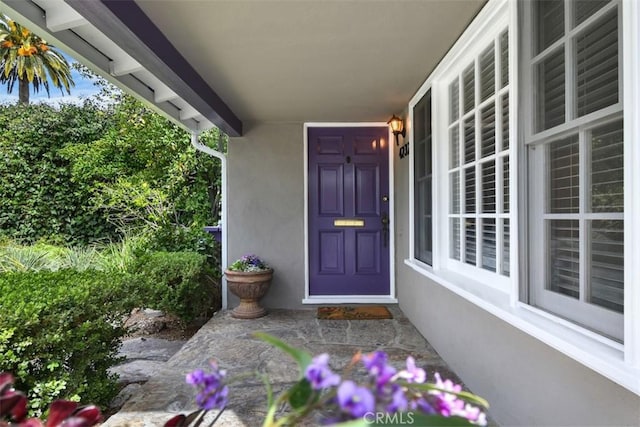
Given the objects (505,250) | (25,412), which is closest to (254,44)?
(505,250)

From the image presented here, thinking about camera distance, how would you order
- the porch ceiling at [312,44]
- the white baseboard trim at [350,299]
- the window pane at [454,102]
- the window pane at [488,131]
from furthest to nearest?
the white baseboard trim at [350,299] → the window pane at [454,102] → the window pane at [488,131] → the porch ceiling at [312,44]

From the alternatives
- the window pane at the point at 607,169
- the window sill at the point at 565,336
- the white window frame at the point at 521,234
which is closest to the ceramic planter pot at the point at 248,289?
the white window frame at the point at 521,234

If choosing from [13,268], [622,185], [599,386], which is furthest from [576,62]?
[13,268]

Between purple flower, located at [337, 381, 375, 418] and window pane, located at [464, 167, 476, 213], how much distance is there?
2236 millimetres

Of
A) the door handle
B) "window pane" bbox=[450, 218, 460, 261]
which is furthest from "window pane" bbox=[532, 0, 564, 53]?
the door handle

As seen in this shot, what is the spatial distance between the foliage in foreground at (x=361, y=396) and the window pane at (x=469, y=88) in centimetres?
229

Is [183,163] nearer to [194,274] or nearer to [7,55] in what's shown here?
[194,274]

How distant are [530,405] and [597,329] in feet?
1.66

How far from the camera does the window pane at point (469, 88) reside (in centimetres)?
242

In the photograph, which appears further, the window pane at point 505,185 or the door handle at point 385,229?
the door handle at point 385,229

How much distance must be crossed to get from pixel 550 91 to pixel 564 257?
2.27ft

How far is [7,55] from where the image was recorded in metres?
8.24

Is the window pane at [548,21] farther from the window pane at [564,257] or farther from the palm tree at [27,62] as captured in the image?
the palm tree at [27,62]

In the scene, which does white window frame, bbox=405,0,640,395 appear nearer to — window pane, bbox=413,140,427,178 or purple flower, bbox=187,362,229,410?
window pane, bbox=413,140,427,178
